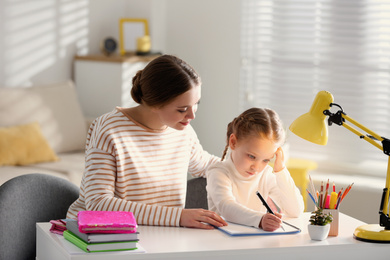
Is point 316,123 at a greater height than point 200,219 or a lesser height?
greater

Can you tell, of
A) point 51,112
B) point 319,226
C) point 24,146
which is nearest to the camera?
point 319,226

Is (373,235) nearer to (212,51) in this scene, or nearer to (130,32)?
(212,51)

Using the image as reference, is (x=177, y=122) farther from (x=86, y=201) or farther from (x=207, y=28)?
(x=207, y=28)

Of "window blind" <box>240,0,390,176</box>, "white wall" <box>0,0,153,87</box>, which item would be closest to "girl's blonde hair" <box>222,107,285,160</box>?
"window blind" <box>240,0,390,176</box>

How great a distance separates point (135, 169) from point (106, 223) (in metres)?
0.49

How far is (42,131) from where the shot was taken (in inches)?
167

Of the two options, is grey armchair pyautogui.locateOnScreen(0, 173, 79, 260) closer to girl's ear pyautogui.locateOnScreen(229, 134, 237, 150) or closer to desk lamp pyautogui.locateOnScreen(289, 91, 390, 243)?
girl's ear pyautogui.locateOnScreen(229, 134, 237, 150)

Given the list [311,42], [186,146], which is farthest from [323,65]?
[186,146]

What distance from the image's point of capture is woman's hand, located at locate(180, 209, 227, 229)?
6.45 ft

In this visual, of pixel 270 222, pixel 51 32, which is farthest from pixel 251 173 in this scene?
pixel 51 32

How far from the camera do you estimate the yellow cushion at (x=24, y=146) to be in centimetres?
387

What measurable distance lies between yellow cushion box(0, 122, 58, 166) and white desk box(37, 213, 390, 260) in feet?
6.49

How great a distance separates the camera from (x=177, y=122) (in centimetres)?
214

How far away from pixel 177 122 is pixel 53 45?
273 cm
